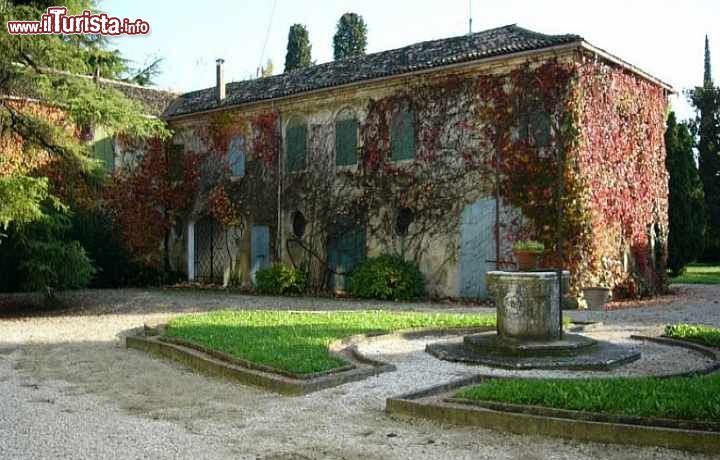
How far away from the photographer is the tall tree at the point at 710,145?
31.3m

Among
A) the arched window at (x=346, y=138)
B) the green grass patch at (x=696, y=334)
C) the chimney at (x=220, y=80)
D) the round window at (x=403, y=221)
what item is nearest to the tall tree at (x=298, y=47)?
the chimney at (x=220, y=80)

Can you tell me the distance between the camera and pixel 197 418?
5.75m

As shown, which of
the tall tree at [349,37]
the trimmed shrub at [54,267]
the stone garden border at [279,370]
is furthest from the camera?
the tall tree at [349,37]

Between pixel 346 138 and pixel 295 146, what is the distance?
186 cm

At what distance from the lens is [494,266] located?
51.2 feet

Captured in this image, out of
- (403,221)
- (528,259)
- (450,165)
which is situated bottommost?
(528,259)

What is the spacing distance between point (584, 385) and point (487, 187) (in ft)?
33.5

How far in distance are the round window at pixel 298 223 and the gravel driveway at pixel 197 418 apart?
9.59m

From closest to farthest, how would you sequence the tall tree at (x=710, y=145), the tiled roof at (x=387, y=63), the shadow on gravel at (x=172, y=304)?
the shadow on gravel at (x=172, y=304) < the tiled roof at (x=387, y=63) < the tall tree at (x=710, y=145)

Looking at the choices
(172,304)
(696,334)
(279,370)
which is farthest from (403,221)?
(279,370)

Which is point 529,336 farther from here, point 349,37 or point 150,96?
point 349,37

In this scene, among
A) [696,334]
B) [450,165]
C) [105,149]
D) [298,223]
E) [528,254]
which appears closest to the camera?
[528,254]

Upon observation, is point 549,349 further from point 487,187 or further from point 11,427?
point 487,187

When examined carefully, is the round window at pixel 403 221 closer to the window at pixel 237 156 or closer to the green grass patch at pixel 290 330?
the green grass patch at pixel 290 330
